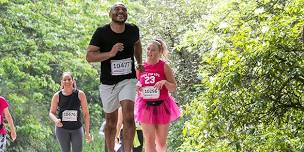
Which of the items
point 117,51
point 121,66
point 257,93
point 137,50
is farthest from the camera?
point 137,50

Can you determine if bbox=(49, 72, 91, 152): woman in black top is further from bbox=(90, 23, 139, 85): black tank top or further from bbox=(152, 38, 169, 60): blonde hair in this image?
bbox=(90, 23, 139, 85): black tank top

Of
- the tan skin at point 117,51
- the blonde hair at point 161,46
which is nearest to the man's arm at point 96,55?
the tan skin at point 117,51

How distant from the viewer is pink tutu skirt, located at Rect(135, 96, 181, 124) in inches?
297

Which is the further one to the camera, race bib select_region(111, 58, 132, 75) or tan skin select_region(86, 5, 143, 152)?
race bib select_region(111, 58, 132, 75)

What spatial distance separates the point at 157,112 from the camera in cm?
757

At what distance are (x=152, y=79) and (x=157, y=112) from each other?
0.39m

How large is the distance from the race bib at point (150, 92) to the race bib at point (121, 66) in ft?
2.38

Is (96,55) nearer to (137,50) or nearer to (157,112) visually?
(137,50)

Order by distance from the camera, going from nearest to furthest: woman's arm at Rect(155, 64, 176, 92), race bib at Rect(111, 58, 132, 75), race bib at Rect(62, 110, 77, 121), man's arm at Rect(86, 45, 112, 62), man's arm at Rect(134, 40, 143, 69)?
man's arm at Rect(86, 45, 112, 62), race bib at Rect(111, 58, 132, 75), man's arm at Rect(134, 40, 143, 69), woman's arm at Rect(155, 64, 176, 92), race bib at Rect(62, 110, 77, 121)

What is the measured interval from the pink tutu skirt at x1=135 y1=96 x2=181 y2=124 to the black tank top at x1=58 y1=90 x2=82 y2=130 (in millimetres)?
1194

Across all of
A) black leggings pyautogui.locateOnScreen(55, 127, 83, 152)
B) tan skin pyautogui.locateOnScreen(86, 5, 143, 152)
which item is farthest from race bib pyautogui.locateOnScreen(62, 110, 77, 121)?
tan skin pyautogui.locateOnScreen(86, 5, 143, 152)

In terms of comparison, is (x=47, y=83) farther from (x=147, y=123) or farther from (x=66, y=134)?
(x=147, y=123)

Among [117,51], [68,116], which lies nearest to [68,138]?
[68,116]

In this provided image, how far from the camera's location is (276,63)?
5254mm
